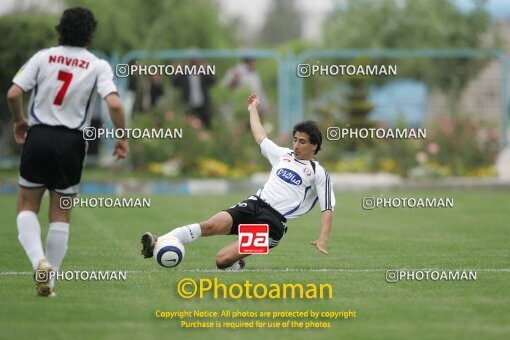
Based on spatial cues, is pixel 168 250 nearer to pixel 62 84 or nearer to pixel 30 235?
pixel 30 235

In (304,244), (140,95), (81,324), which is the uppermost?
(140,95)

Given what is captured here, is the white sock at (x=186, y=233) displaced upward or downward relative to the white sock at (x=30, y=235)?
upward

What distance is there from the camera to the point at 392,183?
23469 millimetres

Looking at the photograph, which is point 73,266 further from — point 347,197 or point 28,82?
point 347,197

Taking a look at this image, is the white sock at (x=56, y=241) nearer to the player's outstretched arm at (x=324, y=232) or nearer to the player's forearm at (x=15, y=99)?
the player's forearm at (x=15, y=99)

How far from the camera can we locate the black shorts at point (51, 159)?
9.52 m

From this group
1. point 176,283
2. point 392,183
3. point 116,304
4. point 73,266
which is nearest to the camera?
point 116,304

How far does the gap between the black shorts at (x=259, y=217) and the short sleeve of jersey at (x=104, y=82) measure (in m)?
2.12

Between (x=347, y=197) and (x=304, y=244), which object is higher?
(x=347, y=197)

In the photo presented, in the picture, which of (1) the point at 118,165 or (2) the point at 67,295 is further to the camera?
(1) the point at 118,165

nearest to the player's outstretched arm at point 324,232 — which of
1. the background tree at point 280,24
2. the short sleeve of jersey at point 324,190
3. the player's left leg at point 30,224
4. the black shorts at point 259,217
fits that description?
the short sleeve of jersey at point 324,190

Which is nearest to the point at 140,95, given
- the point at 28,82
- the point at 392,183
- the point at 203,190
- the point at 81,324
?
the point at 203,190

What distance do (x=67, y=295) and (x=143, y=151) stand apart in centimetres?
1559

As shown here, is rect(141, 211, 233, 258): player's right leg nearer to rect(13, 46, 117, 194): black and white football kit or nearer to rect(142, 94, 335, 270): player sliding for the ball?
rect(142, 94, 335, 270): player sliding for the ball
